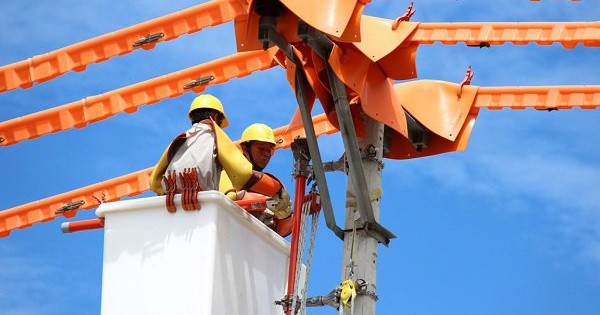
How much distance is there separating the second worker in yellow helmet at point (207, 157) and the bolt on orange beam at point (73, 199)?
3032 millimetres

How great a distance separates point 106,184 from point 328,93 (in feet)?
11.9

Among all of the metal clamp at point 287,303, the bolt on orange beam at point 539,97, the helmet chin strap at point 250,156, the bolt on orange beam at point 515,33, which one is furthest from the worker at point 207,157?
the bolt on orange beam at point 539,97

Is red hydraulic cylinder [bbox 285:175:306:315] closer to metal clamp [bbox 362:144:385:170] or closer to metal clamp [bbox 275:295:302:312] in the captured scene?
metal clamp [bbox 275:295:302:312]

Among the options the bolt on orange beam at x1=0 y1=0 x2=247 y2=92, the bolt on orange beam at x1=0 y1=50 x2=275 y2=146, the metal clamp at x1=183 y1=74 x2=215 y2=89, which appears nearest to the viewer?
the bolt on orange beam at x1=0 y1=0 x2=247 y2=92

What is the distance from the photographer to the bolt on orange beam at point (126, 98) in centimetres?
2061

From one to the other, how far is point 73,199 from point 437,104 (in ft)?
15.3

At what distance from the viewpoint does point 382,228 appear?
63.4ft

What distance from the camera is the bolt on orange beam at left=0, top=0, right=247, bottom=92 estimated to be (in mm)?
20125

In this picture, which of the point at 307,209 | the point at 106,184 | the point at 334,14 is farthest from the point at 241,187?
the point at 106,184

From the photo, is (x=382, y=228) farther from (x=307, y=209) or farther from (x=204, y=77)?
(x=204, y=77)

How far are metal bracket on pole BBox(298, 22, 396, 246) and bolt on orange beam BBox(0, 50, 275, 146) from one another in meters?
2.16

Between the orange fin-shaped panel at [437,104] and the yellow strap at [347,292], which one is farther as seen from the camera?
the orange fin-shaped panel at [437,104]

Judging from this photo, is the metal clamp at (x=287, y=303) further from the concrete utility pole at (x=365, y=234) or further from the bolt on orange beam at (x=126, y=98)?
the bolt on orange beam at (x=126, y=98)

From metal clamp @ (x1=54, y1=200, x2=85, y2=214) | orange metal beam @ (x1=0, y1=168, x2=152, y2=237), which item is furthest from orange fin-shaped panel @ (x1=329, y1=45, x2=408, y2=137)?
metal clamp @ (x1=54, y1=200, x2=85, y2=214)
